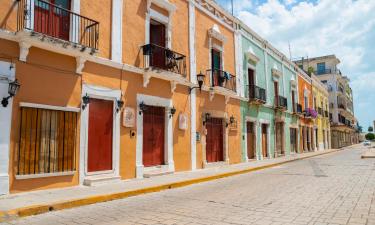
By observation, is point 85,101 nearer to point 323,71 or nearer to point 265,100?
point 265,100

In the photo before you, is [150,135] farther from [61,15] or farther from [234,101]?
[234,101]

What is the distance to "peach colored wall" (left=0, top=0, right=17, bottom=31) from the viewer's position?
763cm

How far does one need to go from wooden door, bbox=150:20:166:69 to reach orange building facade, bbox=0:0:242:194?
40mm

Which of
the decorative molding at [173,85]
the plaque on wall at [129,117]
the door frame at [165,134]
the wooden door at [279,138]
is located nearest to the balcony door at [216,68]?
the decorative molding at [173,85]

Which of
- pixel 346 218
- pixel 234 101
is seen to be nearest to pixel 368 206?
pixel 346 218

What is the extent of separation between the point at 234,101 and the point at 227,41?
329 cm

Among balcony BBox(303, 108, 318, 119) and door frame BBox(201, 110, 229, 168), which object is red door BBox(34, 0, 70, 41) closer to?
door frame BBox(201, 110, 229, 168)

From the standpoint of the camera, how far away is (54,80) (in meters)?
8.59

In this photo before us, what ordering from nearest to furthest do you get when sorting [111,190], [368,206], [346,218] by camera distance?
[346,218] < [368,206] < [111,190]

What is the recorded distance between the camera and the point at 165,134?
41.2 feet

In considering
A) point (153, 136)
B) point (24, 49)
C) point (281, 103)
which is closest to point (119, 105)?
point (153, 136)

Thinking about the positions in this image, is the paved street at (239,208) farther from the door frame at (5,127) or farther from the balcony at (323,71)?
the balcony at (323,71)

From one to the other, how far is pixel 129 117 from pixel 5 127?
13.3 ft

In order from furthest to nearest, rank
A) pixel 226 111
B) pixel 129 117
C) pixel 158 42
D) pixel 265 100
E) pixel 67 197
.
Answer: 1. pixel 265 100
2. pixel 226 111
3. pixel 158 42
4. pixel 129 117
5. pixel 67 197
